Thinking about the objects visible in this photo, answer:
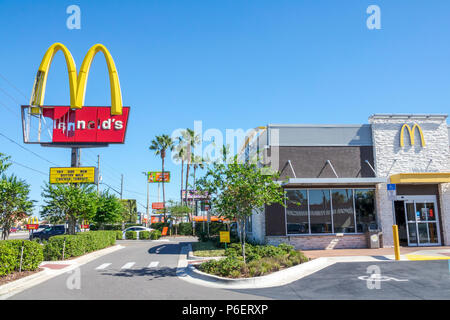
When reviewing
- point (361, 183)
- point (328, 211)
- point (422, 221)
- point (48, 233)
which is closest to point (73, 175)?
point (48, 233)

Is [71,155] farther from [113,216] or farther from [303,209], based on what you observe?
[303,209]

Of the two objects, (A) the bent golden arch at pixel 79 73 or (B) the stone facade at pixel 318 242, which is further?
(B) the stone facade at pixel 318 242

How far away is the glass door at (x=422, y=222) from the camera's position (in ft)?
61.7

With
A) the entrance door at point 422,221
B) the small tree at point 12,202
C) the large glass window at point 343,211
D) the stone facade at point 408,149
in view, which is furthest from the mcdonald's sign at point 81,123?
the entrance door at point 422,221

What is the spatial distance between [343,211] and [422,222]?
453 cm

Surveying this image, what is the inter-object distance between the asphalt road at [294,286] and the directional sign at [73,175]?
1002 centimetres

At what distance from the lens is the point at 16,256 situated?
40.7 feet

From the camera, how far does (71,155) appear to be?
77.4 ft

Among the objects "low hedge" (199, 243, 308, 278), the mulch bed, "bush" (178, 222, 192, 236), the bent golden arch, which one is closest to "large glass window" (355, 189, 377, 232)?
"low hedge" (199, 243, 308, 278)

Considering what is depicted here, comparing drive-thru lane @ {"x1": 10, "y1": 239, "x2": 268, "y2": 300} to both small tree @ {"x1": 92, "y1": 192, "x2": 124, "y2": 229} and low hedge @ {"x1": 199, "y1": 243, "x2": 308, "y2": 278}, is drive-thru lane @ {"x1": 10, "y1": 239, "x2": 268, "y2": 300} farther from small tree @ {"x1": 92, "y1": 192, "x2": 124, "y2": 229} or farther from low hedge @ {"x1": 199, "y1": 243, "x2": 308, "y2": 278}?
small tree @ {"x1": 92, "y1": 192, "x2": 124, "y2": 229}

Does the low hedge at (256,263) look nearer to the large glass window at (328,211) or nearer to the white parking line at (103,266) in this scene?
the large glass window at (328,211)

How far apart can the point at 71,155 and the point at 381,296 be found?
A: 2138cm

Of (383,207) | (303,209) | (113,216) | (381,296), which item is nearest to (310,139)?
(303,209)

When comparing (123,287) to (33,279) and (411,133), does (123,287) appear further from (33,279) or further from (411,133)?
(411,133)
